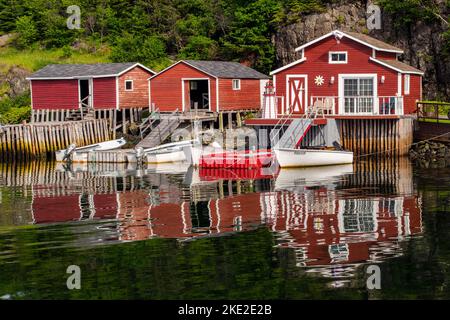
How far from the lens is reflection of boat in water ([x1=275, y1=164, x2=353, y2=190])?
37.4 meters

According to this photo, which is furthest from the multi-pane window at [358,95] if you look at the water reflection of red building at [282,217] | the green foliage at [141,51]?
the green foliage at [141,51]

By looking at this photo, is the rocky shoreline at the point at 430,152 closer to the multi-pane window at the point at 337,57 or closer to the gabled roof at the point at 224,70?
the multi-pane window at the point at 337,57

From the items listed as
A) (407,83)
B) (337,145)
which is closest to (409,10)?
(407,83)

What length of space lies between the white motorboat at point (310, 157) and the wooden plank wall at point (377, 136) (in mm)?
3547

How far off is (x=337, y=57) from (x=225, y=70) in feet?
37.0

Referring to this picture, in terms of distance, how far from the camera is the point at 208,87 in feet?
188

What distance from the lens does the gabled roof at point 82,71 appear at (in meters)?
59.1

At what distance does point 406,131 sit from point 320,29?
17798 mm

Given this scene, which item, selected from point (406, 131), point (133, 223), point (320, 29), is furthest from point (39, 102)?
point (133, 223)

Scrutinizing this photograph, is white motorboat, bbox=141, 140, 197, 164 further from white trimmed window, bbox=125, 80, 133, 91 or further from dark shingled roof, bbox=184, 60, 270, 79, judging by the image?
white trimmed window, bbox=125, 80, 133, 91

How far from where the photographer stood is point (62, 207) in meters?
31.8

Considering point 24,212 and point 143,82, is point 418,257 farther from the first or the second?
point 143,82
